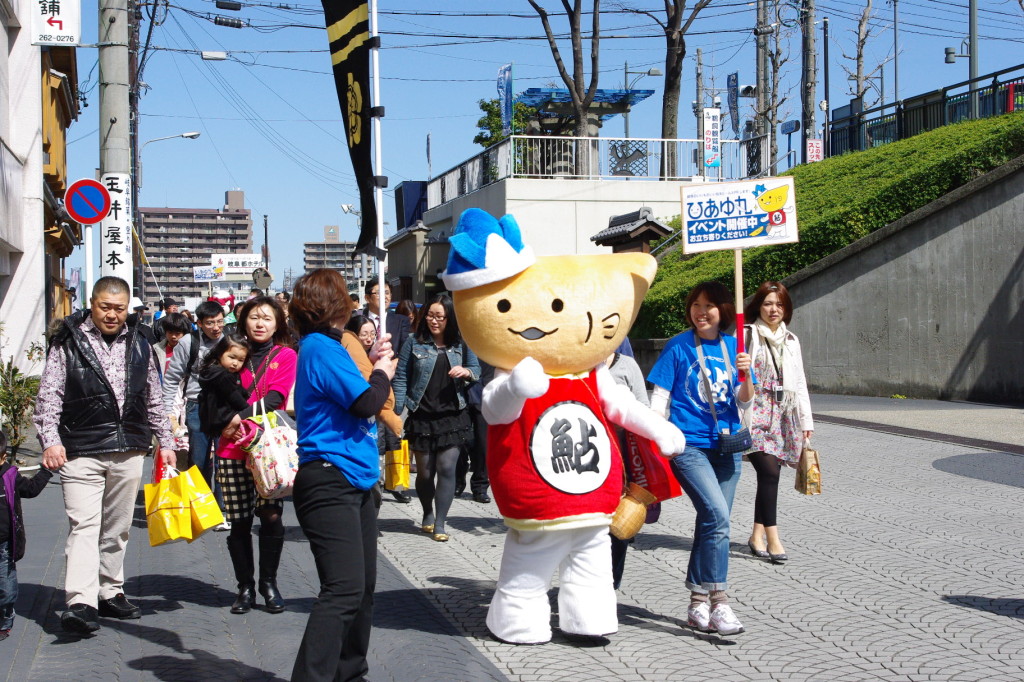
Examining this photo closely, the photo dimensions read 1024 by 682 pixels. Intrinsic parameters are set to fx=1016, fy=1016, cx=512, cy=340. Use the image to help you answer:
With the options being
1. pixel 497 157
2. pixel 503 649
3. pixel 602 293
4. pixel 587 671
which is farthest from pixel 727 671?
pixel 497 157

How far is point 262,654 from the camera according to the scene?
16.9 ft

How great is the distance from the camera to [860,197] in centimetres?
1852

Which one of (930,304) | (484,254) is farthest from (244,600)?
(930,304)

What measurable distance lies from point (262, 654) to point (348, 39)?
341 cm

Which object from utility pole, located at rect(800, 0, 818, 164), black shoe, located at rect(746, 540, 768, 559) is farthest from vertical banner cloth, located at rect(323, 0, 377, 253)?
utility pole, located at rect(800, 0, 818, 164)

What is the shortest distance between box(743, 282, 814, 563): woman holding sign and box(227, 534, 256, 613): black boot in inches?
132

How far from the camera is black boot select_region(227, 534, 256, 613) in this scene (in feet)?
19.2

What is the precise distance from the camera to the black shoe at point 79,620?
5316 mm

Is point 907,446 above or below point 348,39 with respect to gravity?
below

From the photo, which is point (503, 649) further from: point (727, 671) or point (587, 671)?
point (727, 671)

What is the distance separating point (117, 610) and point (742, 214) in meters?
4.40

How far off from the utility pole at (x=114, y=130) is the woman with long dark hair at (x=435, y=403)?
5418 mm

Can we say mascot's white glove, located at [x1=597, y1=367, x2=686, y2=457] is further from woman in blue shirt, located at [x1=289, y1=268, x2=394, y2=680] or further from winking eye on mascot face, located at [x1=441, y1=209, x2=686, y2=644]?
woman in blue shirt, located at [x1=289, y1=268, x2=394, y2=680]

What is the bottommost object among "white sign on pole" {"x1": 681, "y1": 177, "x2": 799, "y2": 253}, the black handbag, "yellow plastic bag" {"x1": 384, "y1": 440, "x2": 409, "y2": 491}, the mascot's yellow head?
"yellow plastic bag" {"x1": 384, "y1": 440, "x2": 409, "y2": 491}
